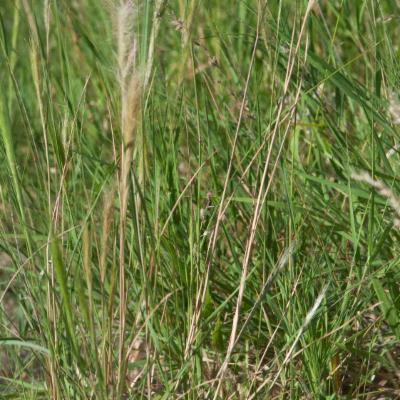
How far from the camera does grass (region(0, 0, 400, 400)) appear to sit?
1.55 metres

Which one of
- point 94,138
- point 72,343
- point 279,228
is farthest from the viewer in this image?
point 94,138

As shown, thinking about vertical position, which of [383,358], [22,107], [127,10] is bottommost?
[383,358]

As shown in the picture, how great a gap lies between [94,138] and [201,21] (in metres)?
0.56

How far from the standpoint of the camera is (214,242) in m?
1.62

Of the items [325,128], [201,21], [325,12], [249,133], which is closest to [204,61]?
[201,21]

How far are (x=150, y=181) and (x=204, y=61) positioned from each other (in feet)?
4.59

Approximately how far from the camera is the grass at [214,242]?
1553mm

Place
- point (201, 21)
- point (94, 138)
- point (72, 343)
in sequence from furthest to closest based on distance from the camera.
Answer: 1. point (201, 21)
2. point (94, 138)
3. point (72, 343)

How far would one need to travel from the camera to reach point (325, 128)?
2137 mm

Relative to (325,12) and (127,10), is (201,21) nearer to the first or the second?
(325,12)

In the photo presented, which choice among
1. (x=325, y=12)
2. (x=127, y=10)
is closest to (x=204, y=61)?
(x=325, y=12)

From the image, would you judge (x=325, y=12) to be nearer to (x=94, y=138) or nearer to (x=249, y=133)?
(x=94, y=138)

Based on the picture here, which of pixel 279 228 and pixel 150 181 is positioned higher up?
pixel 150 181

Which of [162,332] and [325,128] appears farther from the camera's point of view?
[325,128]
